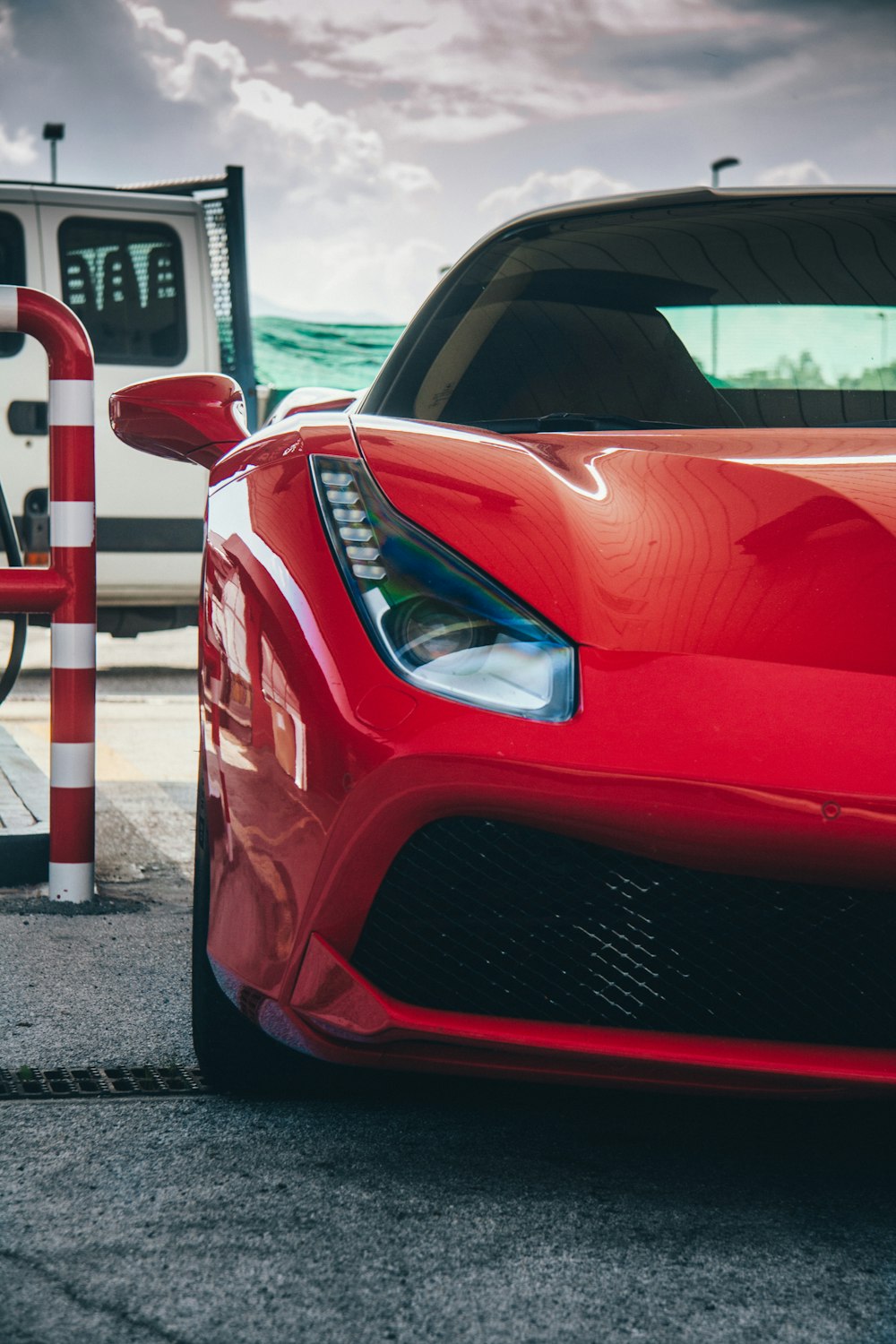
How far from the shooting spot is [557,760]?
166cm

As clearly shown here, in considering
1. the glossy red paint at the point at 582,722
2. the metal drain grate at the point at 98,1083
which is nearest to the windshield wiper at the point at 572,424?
the glossy red paint at the point at 582,722

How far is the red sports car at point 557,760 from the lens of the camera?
1661 mm

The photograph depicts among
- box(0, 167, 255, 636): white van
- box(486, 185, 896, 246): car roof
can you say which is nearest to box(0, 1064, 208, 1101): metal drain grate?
box(486, 185, 896, 246): car roof

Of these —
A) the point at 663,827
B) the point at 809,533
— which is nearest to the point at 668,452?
the point at 809,533

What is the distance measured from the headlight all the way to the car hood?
0.08ft

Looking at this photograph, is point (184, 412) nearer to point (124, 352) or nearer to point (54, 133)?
point (124, 352)

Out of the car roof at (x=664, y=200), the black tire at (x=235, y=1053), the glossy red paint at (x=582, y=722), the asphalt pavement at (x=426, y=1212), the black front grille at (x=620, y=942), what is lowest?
the asphalt pavement at (x=426, y=1212)

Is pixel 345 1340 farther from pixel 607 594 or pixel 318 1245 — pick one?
pixel 607 594

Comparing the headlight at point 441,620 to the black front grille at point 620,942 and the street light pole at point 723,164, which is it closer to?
the black front grille at point 620,942

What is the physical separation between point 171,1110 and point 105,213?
19.9ft

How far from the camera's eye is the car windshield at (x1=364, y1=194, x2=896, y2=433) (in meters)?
2.58

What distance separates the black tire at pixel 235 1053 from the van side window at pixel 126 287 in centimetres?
567

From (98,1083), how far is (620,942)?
0.93 m

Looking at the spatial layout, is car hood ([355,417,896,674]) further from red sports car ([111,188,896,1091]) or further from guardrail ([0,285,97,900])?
guardrail ([0,285,97,900])
